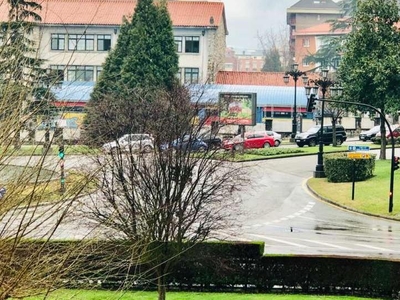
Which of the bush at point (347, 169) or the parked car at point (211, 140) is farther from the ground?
the parked car at point (211, 140)

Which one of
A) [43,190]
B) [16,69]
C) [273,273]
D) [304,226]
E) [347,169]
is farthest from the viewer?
[347,169]

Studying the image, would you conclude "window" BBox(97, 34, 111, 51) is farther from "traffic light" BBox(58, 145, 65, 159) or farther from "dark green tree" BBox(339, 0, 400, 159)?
"traffic light" BBox(58, 145, 65, 159)

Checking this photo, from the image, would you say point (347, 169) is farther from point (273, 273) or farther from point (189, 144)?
point (189, 144)

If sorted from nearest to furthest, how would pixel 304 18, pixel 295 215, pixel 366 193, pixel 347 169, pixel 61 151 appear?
pixel 61 151, pixel 295 215, pixel 366 193, pixel 347 169, pixel 304 18

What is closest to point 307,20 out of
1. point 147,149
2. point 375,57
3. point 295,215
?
point 375,57

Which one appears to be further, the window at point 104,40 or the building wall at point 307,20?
the building wall at point 307,20

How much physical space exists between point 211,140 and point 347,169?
2007 centimetres

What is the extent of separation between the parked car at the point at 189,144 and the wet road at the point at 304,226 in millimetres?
2551

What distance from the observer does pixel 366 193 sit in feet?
118

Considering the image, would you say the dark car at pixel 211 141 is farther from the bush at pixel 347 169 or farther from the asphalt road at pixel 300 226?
the bush at pixel 347 169

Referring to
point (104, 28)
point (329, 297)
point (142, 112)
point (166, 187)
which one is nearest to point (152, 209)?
point (166, 187)

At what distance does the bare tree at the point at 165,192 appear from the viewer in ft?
59.0

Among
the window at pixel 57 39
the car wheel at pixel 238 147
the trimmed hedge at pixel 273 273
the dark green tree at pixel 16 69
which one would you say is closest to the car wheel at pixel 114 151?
the window at pixel 57 39

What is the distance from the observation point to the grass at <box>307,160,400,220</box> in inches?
1292
